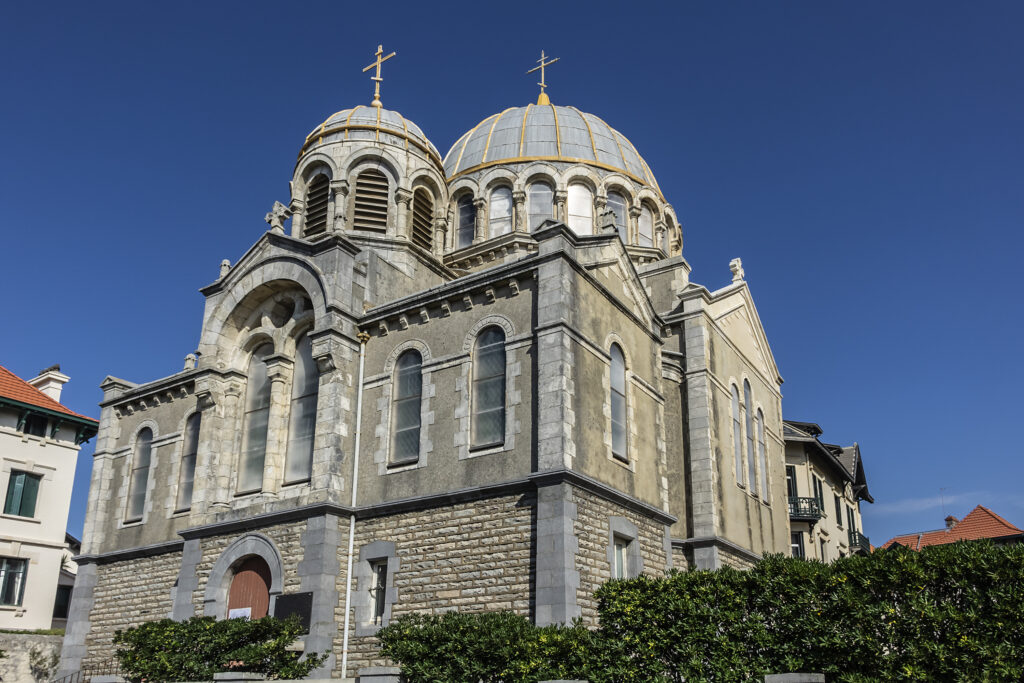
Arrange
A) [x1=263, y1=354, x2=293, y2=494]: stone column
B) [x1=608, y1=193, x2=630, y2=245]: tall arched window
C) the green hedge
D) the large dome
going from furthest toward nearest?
the large dome, [x1=608, y1=193, x2=630, y2=245]: tall arched window, [x1=263, y1=354, x2=293, y2=494]: stone column, the green hedge

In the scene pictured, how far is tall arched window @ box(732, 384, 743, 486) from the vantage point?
24.0 metres

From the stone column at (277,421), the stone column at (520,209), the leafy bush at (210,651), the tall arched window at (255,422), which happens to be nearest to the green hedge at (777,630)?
the leafy bush at (210,651)

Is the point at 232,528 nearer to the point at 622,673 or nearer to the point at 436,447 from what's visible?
the point at 436,447

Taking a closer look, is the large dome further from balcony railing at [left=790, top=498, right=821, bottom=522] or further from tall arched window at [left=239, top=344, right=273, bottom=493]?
balcony railing at [left=790, top=498, right=821, bottom=522]

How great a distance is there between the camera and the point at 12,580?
93.9 feet

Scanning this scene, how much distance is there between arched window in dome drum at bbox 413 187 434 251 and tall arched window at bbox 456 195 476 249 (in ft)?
16.3

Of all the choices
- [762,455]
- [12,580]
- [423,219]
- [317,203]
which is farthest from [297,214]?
[12,580]

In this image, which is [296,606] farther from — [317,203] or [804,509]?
[804,509]

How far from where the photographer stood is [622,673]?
1321 centimetres

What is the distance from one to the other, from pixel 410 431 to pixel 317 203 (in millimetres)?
8245

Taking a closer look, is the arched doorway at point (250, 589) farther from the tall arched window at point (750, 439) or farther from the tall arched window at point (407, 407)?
the tall arched window at point (750, 439)

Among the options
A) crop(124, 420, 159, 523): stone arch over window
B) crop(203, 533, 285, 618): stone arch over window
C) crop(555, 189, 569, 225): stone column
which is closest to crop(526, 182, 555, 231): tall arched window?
crop(555, 189, 569, 225): stone column

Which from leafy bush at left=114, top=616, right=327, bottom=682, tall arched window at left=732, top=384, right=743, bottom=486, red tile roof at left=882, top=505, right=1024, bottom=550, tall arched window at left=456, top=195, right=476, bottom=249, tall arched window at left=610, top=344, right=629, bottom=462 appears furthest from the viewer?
red tile roof at left=882, top=505, right=1024, bottom=550

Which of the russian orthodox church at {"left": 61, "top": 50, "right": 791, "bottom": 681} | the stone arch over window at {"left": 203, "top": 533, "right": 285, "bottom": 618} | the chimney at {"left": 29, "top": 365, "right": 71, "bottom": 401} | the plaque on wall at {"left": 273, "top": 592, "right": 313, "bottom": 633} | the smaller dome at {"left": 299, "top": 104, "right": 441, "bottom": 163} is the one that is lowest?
the plaque on wall at {"left": 273, "top": 592, "right": 313, "bottom": 633}
